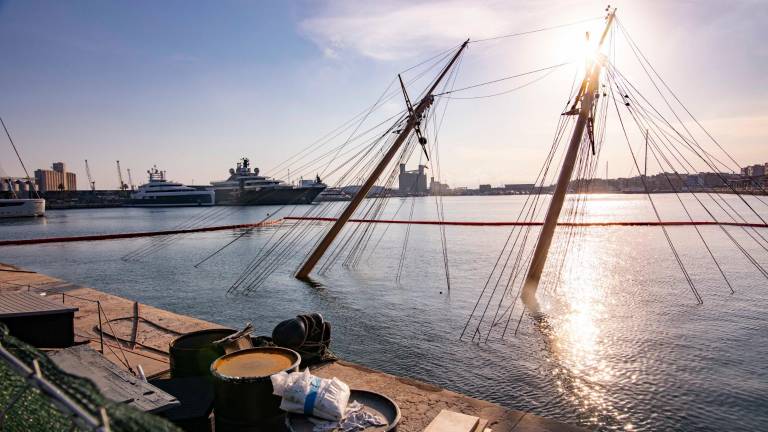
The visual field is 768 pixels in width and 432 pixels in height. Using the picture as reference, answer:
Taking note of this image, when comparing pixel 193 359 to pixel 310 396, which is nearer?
pixel 310 396

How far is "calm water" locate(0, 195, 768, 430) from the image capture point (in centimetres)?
1084

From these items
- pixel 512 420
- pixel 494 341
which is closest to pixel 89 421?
pixel 512 420

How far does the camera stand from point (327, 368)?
9.59 m

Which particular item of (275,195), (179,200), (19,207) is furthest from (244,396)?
(179,200)

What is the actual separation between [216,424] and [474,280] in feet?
72.0

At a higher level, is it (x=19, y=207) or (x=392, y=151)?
(x=392, y=151)

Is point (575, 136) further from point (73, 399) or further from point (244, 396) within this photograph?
point (73, 399)

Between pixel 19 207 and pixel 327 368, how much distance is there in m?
136

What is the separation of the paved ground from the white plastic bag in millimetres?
2360

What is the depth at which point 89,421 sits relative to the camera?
7.29 feet

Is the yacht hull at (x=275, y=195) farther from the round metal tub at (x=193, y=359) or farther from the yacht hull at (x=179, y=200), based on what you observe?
the round metal tub at (x=193, y=359)

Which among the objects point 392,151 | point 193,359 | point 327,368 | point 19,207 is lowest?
point 327,368

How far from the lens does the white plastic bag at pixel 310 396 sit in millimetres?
5184

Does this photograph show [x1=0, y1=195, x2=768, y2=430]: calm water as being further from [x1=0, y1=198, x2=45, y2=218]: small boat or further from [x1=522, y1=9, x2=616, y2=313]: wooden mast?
[x1=0, y1=198, x2=45, y2=218]: small boat
